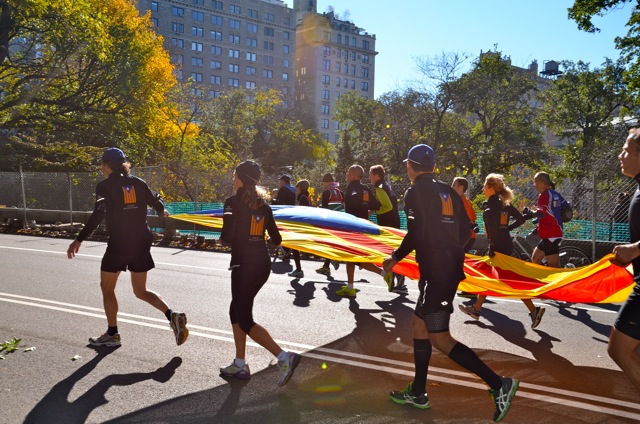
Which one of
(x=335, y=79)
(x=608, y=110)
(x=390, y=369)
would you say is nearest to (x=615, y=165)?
(x=390, y=369)

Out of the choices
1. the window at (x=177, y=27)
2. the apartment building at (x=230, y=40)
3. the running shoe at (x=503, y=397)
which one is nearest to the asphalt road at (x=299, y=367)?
the running shoe at (x=503, y=397)

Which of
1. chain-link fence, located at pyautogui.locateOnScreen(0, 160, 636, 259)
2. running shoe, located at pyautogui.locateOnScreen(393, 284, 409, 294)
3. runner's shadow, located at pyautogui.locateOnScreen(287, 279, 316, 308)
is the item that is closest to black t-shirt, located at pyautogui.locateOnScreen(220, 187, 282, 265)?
runner's shadow, located at pyautogui.locateOnScreen(287, 279, 316, 308)

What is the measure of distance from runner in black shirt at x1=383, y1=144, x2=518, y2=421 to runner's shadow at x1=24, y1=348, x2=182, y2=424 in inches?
90.2

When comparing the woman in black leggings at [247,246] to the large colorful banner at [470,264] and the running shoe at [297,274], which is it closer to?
the large colorful banner at [470,264]

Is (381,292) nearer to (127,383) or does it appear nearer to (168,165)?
(127,383)

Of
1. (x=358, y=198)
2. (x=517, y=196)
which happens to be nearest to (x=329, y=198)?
(x=358, y=198)

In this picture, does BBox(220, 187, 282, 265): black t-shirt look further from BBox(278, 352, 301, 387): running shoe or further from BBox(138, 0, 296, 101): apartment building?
BBox(138, 0, 296, 101): apartment building

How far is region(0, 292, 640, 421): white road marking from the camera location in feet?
16.5

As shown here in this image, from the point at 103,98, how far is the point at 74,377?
25.1m

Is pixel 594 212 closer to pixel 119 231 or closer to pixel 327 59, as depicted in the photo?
pixel 119 231

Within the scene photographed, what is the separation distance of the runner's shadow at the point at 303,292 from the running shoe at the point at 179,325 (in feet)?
8.95

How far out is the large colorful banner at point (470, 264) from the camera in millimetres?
6559

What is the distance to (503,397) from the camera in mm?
4465

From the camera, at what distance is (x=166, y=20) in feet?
360
